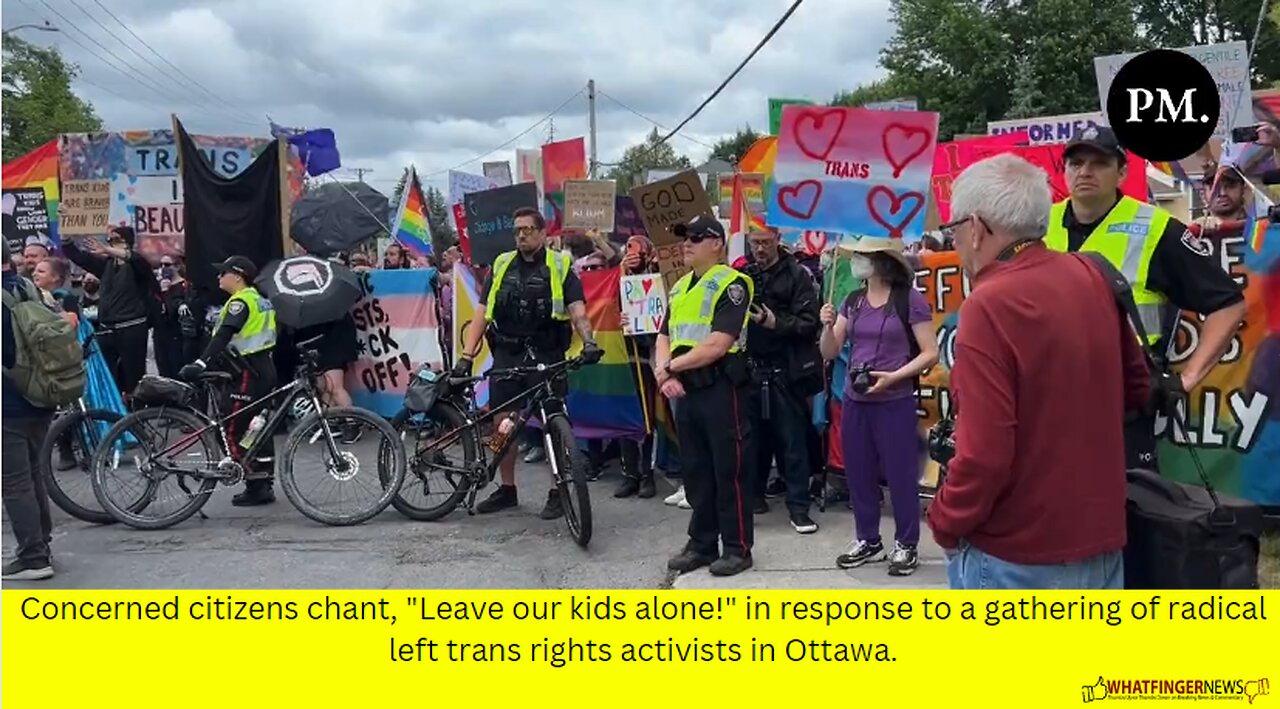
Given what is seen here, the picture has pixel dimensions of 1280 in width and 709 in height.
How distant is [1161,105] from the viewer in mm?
4051

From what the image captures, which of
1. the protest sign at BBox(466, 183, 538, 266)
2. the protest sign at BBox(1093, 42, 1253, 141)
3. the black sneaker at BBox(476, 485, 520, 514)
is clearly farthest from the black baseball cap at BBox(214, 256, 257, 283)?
the protest sign at BBox(1093, 42, 1253, 141)

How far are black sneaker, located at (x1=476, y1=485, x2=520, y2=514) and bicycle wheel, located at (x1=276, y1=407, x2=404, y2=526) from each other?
22.2 inches

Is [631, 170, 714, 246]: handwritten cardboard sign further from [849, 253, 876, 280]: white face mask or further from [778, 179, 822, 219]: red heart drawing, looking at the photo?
[849, 253, 876, 280]: white face mask

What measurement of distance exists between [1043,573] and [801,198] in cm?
332

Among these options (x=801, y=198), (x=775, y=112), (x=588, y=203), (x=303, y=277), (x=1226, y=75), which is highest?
(x=775, y=112)

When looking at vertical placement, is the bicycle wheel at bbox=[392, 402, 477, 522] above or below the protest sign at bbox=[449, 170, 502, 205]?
below

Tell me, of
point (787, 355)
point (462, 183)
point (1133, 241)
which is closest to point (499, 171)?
point (462, 183)

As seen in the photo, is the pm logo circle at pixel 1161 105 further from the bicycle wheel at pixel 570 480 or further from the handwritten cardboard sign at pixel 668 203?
the bicycle wheel at pixel 570 480

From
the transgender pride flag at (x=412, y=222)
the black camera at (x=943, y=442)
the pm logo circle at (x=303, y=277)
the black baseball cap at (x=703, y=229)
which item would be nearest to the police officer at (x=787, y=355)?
the black baseball cap at (x=703, y=229)

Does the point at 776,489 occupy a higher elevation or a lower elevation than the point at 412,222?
lower

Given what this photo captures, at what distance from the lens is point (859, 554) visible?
5082 mm

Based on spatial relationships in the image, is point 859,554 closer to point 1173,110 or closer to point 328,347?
point 1173,110

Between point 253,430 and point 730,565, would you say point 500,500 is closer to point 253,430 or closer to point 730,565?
point 253,430

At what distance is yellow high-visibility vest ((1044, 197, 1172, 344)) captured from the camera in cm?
338
